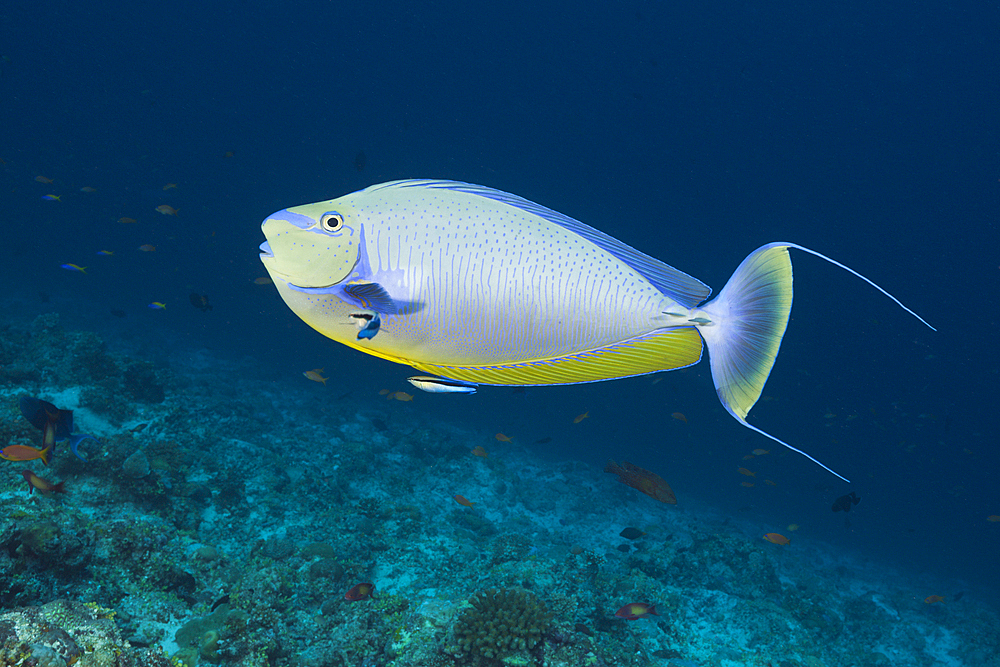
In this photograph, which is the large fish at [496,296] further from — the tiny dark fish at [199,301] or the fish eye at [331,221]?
the tiny dark fish at [199,301]

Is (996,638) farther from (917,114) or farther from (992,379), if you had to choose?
(992,379)

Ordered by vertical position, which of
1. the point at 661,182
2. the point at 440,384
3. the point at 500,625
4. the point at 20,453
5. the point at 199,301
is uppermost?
the point at 661,182

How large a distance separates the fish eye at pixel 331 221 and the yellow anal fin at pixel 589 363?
0.25 meters

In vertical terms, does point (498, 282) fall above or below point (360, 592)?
above

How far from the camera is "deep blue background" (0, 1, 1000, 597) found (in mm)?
23859

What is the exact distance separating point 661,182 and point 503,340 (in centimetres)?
4660

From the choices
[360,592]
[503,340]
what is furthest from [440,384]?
[360,592]

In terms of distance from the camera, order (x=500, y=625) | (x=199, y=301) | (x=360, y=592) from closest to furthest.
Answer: (x=500, y=625)
(x=360, y=592)
(x=199, y=301)

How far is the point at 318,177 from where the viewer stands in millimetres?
44812

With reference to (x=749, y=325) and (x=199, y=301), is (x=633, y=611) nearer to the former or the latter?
(x=749, y=325)

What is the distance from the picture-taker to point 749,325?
62cm

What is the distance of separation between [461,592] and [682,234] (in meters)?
43.6

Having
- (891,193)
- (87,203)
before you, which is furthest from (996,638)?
(87,203)

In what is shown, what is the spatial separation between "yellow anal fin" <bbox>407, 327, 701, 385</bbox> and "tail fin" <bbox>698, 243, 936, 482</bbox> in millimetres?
41
